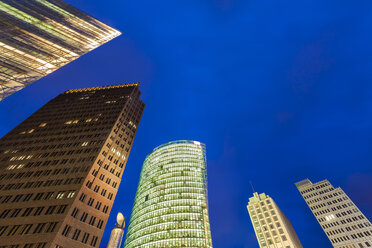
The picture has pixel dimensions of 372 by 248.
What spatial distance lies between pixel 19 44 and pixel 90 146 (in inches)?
1681

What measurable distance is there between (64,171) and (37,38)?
41.7 m

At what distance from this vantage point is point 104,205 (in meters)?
61.6

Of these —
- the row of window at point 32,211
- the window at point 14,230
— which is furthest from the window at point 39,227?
the window at point 14,230

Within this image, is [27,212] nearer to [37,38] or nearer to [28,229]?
[28,229]

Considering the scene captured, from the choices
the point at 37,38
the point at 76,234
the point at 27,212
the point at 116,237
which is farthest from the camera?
the point at 27,212

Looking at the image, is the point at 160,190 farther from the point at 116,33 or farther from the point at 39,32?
the point at 39,32

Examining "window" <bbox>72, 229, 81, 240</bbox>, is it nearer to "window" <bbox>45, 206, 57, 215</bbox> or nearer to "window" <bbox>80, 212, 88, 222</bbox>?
"window" <bbox>80, 212, 88, 222</bbox>

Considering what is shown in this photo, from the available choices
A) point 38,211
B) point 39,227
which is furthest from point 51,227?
point 38,211

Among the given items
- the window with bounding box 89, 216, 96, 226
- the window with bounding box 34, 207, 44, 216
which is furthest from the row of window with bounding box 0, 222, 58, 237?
the window with bounding box 89, 216, 96, 226

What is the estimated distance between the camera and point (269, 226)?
10838 centimetres

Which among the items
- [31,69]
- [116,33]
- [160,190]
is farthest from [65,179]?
[160,190]

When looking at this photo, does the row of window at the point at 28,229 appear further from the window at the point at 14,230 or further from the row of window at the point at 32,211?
the row of window at the point at 32,211

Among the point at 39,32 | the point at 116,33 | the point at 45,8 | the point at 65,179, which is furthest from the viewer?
the point at 65,179

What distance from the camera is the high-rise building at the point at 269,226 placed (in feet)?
328
